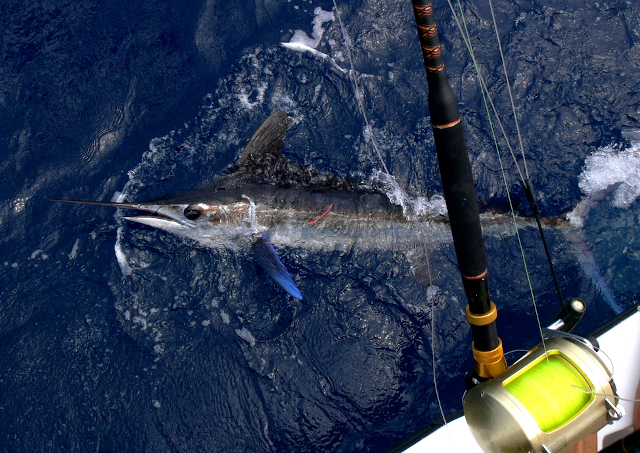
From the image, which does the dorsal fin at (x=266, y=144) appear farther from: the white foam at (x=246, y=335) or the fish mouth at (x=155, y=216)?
the white foam at (x=246, y=335)

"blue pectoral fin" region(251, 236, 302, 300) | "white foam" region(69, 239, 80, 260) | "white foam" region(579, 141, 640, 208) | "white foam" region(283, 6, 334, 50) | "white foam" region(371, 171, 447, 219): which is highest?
"white foam" region(283, 6, 334, 50)

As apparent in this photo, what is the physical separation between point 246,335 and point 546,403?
262 cm

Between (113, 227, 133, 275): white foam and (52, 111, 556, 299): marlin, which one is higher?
(52, 111, 556, 299): marlin

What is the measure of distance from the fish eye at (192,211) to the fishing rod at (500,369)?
8.71 feet

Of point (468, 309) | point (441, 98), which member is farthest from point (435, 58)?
point (468, 309)

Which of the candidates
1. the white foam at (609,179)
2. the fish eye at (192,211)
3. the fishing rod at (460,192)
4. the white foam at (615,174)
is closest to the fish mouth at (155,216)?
the fish eye at (192,211)

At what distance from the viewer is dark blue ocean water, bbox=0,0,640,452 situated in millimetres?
3844

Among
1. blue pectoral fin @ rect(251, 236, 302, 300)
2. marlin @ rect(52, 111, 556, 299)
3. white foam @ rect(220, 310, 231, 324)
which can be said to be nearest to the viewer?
blue pectoral fin @ rect(251, 236, 302, 300)

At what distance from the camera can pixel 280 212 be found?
4.46m

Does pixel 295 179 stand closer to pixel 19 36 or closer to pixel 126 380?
pixel 126 380

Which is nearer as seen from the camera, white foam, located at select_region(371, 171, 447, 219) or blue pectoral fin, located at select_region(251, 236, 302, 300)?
blue pectoral fin, located at select_region(251, 236, 302, 300)

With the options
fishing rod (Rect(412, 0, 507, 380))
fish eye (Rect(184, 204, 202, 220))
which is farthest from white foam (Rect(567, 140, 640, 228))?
fish eye (Rect(184, 204, 202, 220))

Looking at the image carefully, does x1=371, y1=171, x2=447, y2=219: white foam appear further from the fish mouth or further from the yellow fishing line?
the yellow fishing line

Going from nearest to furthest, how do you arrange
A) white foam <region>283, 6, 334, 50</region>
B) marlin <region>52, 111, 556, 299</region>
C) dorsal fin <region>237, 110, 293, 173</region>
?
marlin <region>52, 111, 556, 299</region>
dorsal fin <region>237, 110, 293, 173</region>
white foam <region>283, 6, 334, 50</region>
